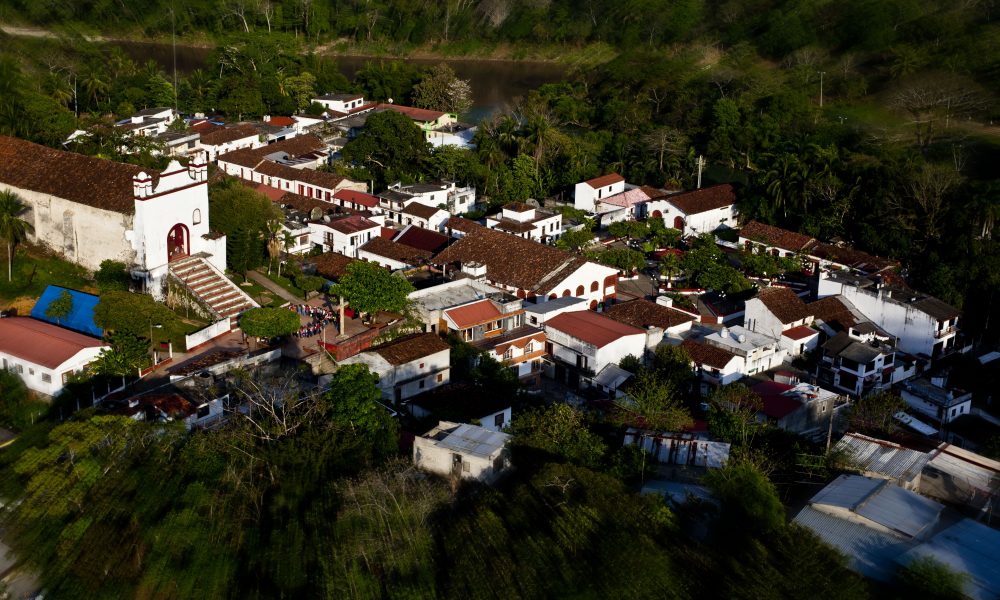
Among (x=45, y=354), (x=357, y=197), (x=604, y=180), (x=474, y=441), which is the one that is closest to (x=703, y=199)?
(x=604, y=180)

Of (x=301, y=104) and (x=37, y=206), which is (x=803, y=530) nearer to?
(x=37, y=206)

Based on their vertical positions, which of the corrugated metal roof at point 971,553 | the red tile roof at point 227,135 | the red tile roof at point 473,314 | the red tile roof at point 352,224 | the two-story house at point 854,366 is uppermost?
the corrugated metal roof at point 971,553

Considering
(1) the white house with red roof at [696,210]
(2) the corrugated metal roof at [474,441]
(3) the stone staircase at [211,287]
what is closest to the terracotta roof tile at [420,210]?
(1) the white house with red roof at [696,210]

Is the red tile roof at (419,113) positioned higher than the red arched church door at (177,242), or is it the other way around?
the red arched church door at (177,242)

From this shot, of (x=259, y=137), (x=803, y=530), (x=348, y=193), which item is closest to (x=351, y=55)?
(x=259, y=137)

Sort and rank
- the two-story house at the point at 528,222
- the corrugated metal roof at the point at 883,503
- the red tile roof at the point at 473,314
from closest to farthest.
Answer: the corrugated metal roof at the point at 883,503, the red tile roof at the point at 473,314, the two-story house at the point at 528,222

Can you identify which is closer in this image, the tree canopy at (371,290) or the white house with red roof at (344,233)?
the tree canopy at (371,290)

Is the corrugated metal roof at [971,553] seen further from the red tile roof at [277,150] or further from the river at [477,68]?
the river at [477,68]
